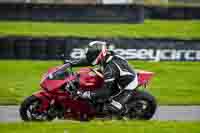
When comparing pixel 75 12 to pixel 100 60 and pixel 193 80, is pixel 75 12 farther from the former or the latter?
pixel 100 60

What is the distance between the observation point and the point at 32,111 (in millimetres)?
11914

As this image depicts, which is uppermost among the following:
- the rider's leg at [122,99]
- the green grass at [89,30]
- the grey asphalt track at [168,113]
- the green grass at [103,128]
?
the green grass at [89,30]

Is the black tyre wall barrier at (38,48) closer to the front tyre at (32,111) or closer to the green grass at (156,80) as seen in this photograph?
the green grass at (156,80)

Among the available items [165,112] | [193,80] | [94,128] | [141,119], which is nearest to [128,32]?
[193,80]

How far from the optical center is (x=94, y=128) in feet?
33.9

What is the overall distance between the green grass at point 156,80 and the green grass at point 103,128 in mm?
4635

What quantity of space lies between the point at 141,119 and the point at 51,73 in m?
1.89

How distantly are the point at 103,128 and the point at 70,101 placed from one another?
6.01ft

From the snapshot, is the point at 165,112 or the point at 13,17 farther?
the point at 13,17

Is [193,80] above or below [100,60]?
below

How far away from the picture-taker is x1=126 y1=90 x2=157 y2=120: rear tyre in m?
12.0

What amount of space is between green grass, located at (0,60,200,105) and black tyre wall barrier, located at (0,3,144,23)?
24.2ft

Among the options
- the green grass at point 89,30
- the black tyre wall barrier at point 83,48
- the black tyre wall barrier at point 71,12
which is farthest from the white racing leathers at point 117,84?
the black tyre wall barrier at point 71,12

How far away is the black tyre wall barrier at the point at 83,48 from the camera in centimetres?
1980
